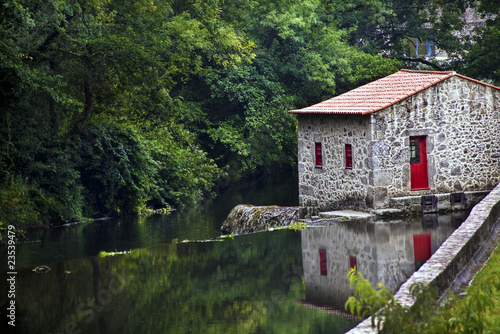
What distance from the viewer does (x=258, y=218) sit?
26.2 meters

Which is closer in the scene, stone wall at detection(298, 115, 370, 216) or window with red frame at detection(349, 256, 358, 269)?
window with red frame at detection(349, 256, 358, 269)

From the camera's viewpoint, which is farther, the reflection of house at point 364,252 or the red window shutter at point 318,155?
the red window shutter at point 318,155

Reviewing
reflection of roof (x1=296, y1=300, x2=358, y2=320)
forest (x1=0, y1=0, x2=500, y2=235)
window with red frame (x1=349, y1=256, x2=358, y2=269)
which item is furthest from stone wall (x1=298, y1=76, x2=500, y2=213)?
reflection of roof (x1=296, y1=300, x2=358, y2=320)

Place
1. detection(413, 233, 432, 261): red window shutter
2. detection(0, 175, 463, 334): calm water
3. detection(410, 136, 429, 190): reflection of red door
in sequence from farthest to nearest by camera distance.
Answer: detection(410, 136, 429, 190): reflection of red door → detection(413, 233, 432, 261): red window shutter → detection(0, 175, 463, 334): calm water

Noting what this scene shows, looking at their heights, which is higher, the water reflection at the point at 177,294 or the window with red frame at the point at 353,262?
the window with red frame at the point at 353,262

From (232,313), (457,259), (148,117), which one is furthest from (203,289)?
(148,117)

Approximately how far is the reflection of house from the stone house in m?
1.37

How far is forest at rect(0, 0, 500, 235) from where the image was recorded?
87.3ft

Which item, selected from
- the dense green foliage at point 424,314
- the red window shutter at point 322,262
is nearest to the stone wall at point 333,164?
the red window shutter at point 322,262

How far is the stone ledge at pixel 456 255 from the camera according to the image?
38.0ft

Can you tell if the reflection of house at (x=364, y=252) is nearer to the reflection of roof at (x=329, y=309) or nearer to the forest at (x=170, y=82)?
the reflection of roof at (x=329, y=309)

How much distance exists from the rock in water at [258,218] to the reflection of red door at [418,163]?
417 cm

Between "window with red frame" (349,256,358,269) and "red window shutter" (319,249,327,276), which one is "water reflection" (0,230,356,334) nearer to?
"red window shutter" (319,249,327,276)

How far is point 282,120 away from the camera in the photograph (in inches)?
1629
